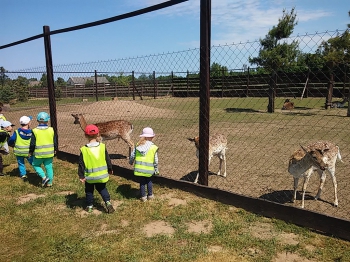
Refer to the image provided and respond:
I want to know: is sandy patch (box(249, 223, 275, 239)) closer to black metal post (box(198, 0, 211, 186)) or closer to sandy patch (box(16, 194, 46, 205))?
black metal post (box(198, 0, 211, 186))

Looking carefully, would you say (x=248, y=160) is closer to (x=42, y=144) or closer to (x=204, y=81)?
(x=204, y=81)

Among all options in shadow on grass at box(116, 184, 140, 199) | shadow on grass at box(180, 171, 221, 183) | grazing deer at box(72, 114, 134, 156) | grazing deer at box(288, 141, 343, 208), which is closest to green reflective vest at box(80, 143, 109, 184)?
shadow on grass at box(116, 184, 140, 199)

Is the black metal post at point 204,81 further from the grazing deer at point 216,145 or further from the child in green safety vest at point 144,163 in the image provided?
the grazing deer at point 216,145

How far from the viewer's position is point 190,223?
4.40 m

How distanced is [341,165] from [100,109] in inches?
696

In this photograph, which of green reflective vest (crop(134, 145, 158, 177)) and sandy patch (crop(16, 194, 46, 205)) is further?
sandy patch (crop(16, 194, 46, 205))

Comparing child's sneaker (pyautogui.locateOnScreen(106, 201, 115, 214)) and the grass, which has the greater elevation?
child's sneaker (pyautogui.locateOnScreen(106, 201, 115, 214))

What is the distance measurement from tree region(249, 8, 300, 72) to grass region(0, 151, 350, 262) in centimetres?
1535

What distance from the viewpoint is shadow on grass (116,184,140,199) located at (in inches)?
217

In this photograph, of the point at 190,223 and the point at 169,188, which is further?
the point at 169,188

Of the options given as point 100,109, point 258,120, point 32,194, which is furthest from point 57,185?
point 100,109

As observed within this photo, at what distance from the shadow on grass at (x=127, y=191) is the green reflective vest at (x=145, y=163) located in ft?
1.77

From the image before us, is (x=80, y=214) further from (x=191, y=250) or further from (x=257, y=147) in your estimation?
(x=257, y=147)

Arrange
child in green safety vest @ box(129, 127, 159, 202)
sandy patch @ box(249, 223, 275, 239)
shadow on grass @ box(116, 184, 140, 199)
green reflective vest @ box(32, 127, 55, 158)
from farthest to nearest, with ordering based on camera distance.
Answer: green reflective vest @ box(32, 127, 55, 158) < shadow on grass @ box(116, 184, 140, 199) < child in green safety vest @ box(129, 127, 159, 202) < sandy patch @ box(249, 223, 275, 239)
